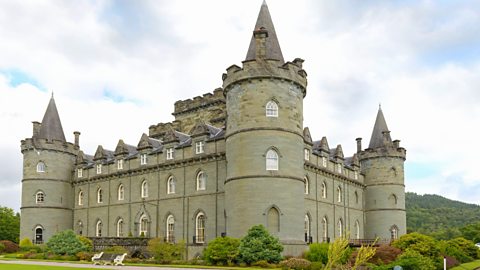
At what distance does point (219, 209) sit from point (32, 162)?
23761 mm

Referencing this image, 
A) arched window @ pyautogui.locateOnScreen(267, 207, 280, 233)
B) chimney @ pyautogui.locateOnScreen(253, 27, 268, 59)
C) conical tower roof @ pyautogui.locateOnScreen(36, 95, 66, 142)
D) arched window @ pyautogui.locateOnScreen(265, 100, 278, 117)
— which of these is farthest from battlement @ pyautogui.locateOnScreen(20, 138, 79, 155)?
arched window @ pyautogui.locateOnScreen(267, 207, 280, 233)

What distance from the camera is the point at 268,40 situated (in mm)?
36188

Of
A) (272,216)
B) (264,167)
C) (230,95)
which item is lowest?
(272,216)

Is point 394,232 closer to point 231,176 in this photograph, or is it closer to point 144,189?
point 231,176

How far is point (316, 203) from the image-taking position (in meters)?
42.9

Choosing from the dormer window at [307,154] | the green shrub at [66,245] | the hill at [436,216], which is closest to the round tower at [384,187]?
the dormer window at [307,154]

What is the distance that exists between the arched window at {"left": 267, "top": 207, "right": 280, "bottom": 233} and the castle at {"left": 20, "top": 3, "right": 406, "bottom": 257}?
0.06 metres

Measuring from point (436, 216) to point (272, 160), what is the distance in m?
84.0

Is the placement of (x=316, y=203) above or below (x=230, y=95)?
below

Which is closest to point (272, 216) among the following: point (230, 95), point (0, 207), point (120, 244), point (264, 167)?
point (264, 167)

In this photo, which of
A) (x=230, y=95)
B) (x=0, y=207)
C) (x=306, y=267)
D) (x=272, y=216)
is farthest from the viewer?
(x=0, y=207)

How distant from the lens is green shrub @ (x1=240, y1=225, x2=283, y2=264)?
2898cm

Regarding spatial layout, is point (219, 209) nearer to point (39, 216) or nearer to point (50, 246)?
point (50, 246)

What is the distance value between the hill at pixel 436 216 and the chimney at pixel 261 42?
5994 cm
